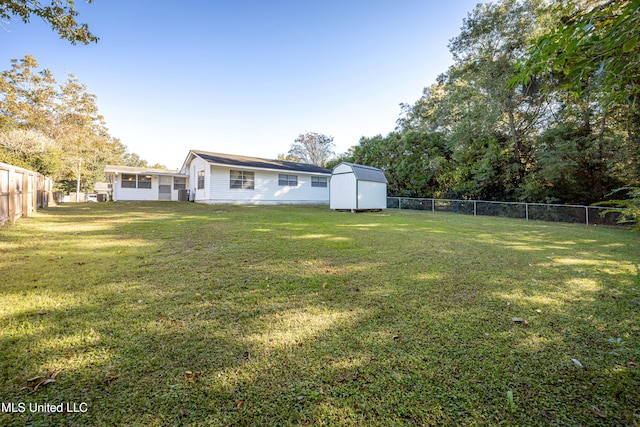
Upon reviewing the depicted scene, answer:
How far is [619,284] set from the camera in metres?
3.39

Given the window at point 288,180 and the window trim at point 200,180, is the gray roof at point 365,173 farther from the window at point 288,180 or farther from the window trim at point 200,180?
the window trim at point 200,180

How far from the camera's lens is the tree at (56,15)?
5.00m

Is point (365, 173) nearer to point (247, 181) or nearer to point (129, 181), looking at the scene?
point (247, 181)

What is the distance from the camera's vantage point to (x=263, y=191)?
55.4 feet

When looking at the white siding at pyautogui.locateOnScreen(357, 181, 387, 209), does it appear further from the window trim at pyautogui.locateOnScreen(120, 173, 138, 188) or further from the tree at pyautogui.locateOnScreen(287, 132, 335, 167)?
the tree at pyautogui.locateOnScreen(287, 132, 335, 167)

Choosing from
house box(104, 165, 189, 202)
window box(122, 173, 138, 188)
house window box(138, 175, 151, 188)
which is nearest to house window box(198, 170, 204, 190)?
house box(104, 165, 189, 202)

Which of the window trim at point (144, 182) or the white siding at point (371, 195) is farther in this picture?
the window trim at point (144, 182)

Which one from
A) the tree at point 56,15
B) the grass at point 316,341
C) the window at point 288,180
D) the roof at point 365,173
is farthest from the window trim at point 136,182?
the grass at point 316,341

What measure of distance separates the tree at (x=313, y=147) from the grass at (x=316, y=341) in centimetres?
3465

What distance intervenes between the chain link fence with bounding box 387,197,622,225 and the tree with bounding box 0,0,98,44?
1565 centimetres

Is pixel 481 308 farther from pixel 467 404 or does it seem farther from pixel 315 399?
pixel 315 399

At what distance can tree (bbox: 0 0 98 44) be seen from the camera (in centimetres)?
500

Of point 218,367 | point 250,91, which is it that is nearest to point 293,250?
point 218,367

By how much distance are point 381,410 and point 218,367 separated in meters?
1.06
